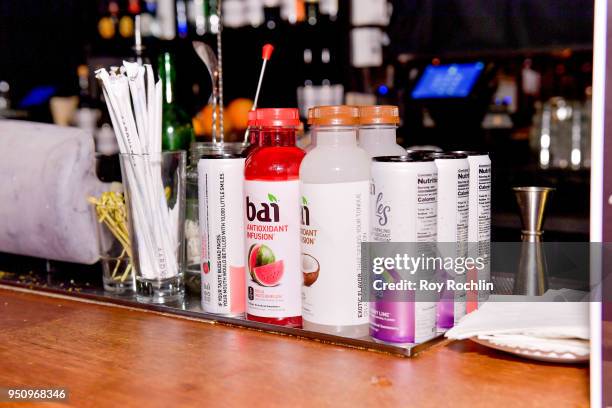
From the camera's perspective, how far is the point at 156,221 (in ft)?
3.40

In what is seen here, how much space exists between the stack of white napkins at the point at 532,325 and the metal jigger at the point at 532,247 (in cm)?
4

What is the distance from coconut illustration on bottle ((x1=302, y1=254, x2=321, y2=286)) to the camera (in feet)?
2.80

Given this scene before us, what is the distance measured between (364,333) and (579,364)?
24cm

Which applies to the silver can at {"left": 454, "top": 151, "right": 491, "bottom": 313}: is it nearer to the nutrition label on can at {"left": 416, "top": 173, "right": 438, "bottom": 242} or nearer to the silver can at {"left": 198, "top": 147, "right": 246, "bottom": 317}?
the nutrition label on can at {"left": 416, "top": 173, "right": 438, "bottom": 242}

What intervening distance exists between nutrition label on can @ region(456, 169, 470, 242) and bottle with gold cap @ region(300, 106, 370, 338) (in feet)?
0.40

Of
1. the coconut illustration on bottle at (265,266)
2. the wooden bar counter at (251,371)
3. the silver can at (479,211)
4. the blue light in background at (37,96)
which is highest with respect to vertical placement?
the blue light in background at (37,96)

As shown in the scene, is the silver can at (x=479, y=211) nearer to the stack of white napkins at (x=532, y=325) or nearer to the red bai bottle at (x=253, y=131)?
the stack of white napkins at (x=532, y=325)

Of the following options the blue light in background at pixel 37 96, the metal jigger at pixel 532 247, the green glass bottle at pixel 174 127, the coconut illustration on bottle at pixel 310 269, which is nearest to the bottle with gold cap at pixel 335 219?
the coconut illustration on bottle at pixel 310 269

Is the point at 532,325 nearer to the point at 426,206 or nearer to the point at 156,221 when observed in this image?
the point at 426,206

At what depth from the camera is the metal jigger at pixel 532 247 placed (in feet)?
3.15

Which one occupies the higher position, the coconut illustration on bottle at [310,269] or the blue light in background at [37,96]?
the blue light in background at [37,96]

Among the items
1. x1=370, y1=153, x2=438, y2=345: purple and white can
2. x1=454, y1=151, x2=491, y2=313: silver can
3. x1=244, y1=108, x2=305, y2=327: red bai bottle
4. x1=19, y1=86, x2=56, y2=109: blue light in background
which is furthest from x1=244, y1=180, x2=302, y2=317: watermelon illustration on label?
x1=19, y1=86, x2=56, y2=109: blue light in background

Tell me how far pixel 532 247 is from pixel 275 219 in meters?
0.35

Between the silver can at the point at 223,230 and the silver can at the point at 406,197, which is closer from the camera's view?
the silver can at the point at 406,197
